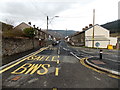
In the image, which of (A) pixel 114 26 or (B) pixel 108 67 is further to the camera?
(A) pixel 114 26

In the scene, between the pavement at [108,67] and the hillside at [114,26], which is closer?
the pavement at [108,67]

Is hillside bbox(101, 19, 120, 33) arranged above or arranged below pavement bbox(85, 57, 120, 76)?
above

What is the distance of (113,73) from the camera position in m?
5.21

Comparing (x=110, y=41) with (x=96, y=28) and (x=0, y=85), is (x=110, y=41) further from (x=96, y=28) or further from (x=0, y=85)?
(x=0, y=85)

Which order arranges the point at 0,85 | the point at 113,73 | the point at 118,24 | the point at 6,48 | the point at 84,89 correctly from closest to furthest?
the point at 84,89
the point at 0,85
the point at 113,73
the point at 6,48
the point at 118,24

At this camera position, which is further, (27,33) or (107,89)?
(27,33)

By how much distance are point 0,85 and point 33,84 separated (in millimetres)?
1391

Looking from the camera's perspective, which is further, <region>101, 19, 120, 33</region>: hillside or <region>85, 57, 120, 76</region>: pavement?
<region>101, 19, 120, 33</region>: hillside

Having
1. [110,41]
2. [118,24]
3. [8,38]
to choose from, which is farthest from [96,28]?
[118,24]

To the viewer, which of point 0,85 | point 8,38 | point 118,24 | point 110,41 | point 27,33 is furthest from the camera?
point 118,24

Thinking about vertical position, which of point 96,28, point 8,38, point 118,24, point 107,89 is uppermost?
point 118,24

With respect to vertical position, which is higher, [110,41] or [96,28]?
[96,28]

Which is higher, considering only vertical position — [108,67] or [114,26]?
[114,26]

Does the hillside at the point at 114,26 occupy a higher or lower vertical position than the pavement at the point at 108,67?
higher
